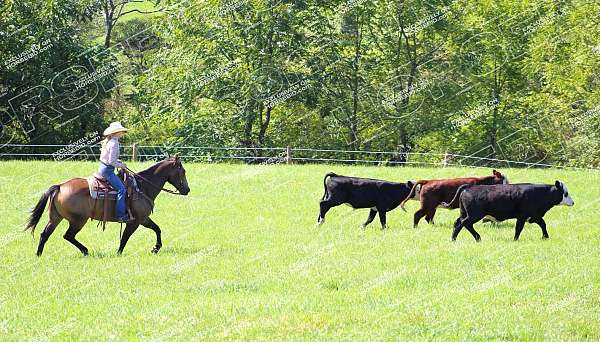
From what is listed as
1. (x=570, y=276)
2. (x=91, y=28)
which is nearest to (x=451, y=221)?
(x=570, y=276)

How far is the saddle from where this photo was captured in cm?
1634

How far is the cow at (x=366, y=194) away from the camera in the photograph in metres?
20.4

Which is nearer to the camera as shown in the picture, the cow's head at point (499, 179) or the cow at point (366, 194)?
the cow at point (366, 194)

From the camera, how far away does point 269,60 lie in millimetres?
43625

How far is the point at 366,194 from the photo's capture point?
20406mm

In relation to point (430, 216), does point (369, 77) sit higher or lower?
higher

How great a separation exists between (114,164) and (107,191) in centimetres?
73

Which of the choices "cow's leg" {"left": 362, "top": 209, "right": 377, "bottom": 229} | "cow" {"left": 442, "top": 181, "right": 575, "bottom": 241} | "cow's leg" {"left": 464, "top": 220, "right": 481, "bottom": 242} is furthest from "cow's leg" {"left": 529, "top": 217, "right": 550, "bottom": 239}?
"cow's leg" {"left": 362, "top": 209, "right": 377, "bottom": 229}

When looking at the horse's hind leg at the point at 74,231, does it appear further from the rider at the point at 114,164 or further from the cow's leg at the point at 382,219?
the cow's leg at the point at 382,219

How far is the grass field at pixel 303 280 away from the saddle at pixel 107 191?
0.98 metres

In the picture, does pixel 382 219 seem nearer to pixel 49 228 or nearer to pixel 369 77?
pixel 49 228

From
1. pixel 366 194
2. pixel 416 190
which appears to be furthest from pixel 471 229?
pixel 366 194

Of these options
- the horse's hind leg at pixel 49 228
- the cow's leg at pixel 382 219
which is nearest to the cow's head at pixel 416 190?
the cow's leg at pixel 382 219

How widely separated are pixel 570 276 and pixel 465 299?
250 centimetres
